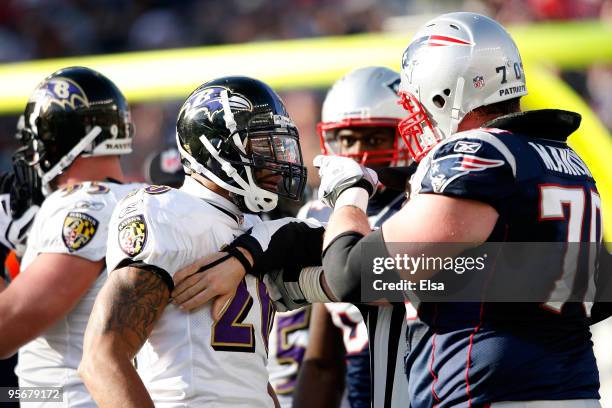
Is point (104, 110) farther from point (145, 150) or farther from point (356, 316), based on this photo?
point (145, 150)

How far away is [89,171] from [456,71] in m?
1.69

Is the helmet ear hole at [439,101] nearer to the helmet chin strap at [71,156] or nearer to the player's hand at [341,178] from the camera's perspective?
the player's hand at [341,178]

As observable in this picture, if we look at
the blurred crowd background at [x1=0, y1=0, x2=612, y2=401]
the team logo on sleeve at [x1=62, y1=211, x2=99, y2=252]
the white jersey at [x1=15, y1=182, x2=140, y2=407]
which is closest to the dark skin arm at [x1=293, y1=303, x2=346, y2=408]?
the white jersey at [x1=15, y1=182, x2=140, y2=407]

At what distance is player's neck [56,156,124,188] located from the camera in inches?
156

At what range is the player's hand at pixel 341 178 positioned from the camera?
3016 mm

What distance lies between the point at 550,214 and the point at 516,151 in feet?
0.66

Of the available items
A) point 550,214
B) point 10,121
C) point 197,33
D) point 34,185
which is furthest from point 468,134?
point 197,33

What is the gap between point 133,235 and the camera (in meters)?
2.78

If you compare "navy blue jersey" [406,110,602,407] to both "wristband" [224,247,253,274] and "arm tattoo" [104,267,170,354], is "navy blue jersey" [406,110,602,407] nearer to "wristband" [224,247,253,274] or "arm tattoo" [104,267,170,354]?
"wristband" [224,247,253,274]

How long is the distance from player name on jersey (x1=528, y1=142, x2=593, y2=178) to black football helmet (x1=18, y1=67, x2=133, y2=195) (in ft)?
6.38

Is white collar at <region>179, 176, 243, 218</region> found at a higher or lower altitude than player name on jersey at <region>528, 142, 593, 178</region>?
lower

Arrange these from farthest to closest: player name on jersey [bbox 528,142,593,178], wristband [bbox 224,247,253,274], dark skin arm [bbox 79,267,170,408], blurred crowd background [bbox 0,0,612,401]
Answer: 1. blurred crowd background [bbox 0,0,612,401]
2. wristband [bbox 224,247,253,274]
3. player name on jersey [bbox 528,142,593,178]
4. dark skin arm [bbox 79,267,170,408]

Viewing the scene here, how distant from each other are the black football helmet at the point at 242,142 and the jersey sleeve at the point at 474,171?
1.80ft

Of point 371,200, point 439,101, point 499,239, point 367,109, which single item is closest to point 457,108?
point 439,101
